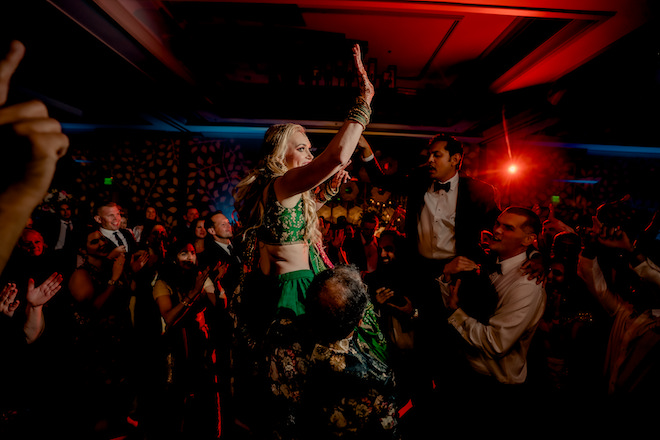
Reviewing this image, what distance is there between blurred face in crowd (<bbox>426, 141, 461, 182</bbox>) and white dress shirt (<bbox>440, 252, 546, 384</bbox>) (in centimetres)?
82

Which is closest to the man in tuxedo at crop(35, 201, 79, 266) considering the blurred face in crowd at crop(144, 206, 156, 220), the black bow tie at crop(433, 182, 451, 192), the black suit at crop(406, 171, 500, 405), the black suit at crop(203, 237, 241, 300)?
the blurred face in crowd at crop(144, 206, 156, 220)

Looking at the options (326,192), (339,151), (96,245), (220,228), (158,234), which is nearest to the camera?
(339,151)

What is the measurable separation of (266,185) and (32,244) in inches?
109

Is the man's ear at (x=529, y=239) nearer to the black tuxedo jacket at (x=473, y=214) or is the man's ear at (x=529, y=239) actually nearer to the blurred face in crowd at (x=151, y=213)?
the black tuxedo jacket at (x=473, y=214)

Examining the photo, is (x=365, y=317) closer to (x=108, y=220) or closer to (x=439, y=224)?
(x=439, y=224)

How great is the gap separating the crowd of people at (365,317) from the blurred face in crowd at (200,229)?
3.92 feet

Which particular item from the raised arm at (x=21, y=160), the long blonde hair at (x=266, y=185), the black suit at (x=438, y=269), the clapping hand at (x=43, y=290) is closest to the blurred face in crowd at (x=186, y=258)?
the clapping hand at (x=43, y=290)

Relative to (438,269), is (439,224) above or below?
above

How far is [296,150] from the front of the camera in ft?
5.51

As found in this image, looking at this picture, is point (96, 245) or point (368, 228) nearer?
point (96, 245)

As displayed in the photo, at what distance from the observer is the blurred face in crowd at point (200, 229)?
14.3 ft

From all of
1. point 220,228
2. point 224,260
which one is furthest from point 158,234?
point 224,260

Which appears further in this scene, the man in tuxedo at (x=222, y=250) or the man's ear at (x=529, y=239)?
the man in tuxedo at (x=222, y=250)

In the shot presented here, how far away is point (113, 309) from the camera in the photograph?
290 centimetres
